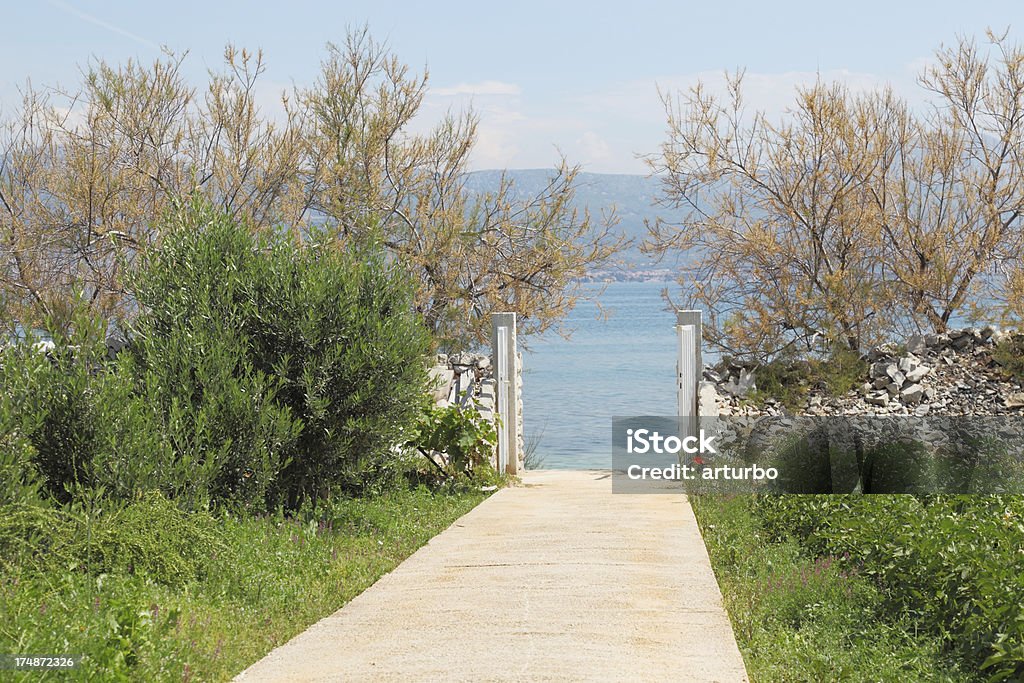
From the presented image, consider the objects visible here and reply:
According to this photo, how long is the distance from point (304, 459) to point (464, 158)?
7707 millimetres

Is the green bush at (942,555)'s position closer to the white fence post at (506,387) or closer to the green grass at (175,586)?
the green grass at (175,586)

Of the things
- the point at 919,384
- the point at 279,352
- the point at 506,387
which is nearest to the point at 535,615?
the point at 279,352

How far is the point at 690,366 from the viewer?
10953mm

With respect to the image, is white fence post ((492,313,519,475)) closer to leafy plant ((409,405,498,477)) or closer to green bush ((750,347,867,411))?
leafy plant ((409,405,498,477))

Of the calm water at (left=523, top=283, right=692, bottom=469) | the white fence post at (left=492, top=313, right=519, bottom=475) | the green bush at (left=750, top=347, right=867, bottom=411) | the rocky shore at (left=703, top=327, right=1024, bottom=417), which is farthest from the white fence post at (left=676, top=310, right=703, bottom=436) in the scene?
the calm water at (left=523, top=283, right=692, bottom=469)

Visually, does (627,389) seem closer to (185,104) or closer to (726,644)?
(185,104)

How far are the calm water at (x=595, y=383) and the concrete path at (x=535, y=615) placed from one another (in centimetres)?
737

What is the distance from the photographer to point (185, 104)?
591 inches

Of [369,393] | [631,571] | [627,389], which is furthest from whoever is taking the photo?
[627,389]

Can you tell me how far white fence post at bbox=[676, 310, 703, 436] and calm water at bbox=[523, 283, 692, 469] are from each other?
3898 mm

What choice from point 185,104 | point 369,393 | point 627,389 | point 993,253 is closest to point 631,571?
point 369,393

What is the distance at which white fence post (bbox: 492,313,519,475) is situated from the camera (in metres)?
10.8

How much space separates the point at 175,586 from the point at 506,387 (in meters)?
5.86

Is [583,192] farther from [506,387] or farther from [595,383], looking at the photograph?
[595,383]
